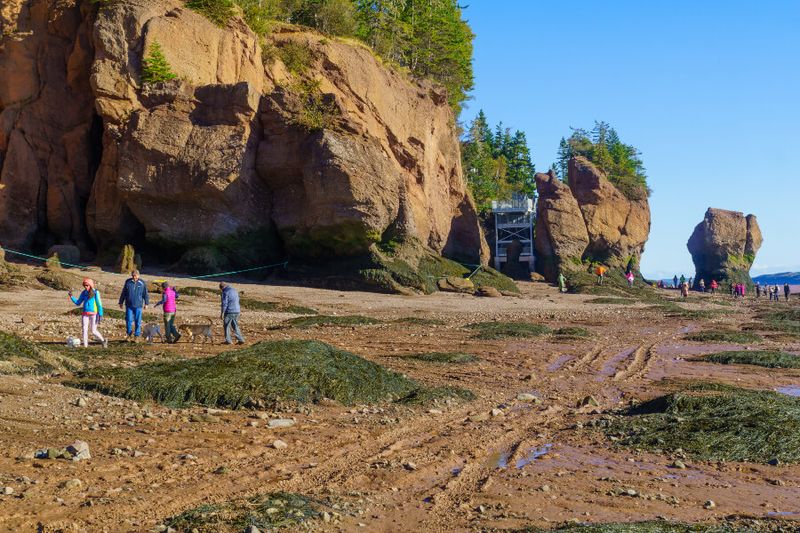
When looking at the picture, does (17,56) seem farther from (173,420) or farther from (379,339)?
(173,420)

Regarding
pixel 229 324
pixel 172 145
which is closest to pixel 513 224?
pixel 172 145

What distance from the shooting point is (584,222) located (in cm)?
5497

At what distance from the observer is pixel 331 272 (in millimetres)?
32312

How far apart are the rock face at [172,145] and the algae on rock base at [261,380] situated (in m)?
18.9

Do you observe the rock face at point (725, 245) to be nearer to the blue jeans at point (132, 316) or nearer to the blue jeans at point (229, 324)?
the blue jeans at point (229, 324)

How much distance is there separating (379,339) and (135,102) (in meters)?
17.1

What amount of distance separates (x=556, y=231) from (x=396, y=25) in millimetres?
16919

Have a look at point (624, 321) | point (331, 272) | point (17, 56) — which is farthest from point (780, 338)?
point (17, 56)

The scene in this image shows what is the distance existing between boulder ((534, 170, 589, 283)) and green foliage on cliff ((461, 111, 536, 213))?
445 centimetres

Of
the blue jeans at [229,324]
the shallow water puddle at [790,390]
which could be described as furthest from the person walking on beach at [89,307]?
the shallow water puddle at [790,390]

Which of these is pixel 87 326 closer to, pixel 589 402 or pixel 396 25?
pixel 589 402

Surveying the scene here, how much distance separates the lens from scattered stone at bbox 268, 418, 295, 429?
9195mm

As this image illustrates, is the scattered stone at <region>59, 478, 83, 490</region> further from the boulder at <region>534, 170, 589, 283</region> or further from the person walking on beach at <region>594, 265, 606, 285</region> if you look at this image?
the boulder at <region>534, 170, 589, 283</region>

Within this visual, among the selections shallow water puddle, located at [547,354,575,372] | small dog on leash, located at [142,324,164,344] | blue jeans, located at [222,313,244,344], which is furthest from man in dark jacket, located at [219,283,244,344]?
shallow water puddle, located at [547,354,575,372]
